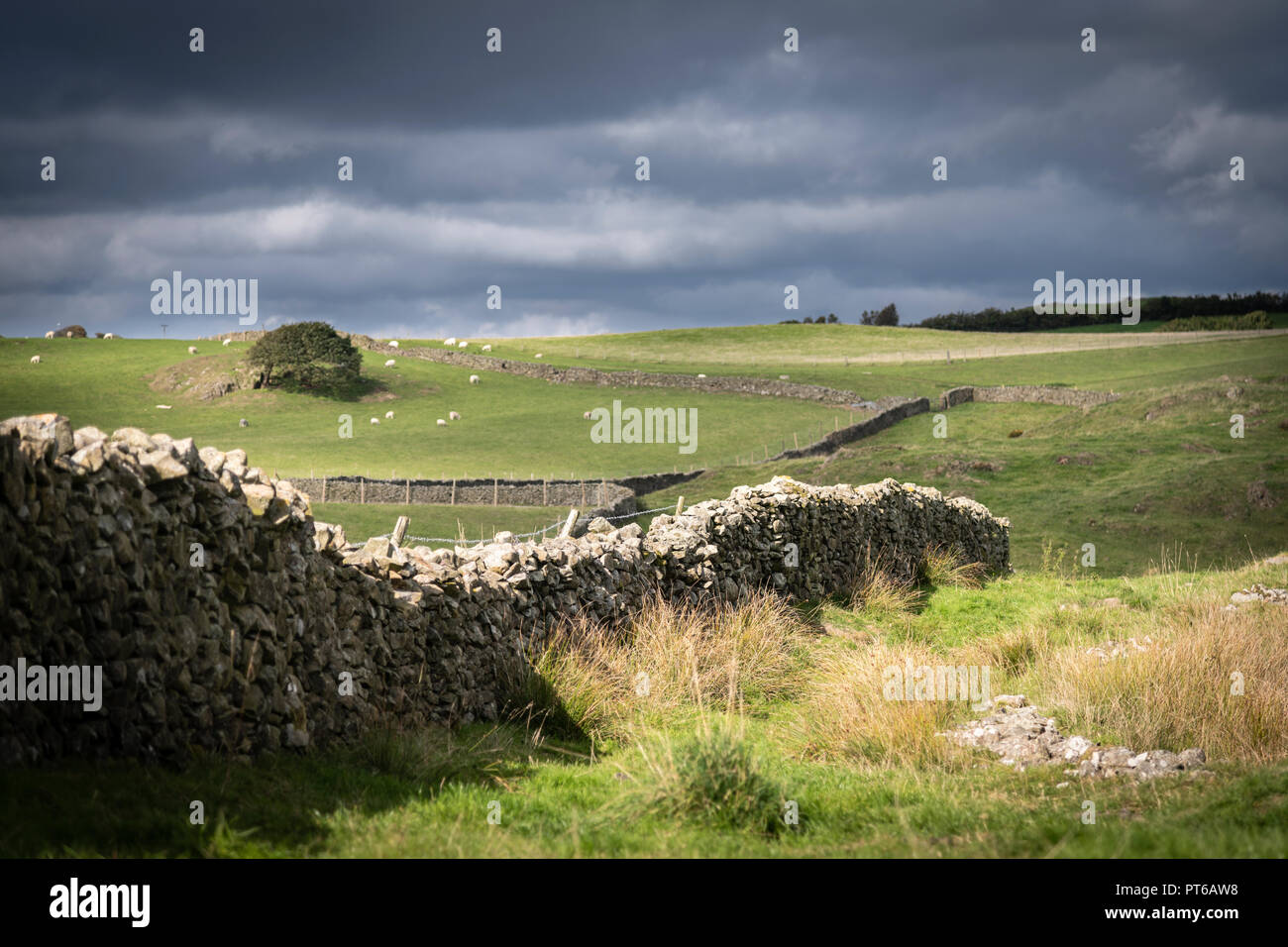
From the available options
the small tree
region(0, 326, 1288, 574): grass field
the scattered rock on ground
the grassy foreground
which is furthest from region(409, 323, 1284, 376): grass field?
the scattered rock on ground

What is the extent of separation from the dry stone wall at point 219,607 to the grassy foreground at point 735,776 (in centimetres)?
27

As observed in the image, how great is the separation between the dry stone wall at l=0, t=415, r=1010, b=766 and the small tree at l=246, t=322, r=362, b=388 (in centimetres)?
5949

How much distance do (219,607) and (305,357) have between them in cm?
6342

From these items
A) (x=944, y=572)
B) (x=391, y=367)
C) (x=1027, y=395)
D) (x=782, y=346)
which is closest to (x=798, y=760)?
(x=944, y=572)

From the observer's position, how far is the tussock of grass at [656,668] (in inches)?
336

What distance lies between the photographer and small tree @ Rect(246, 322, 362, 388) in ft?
215

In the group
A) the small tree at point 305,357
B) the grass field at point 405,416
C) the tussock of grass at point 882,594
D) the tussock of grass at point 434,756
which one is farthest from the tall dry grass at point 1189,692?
the small tree at point 305,357

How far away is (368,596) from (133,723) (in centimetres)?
241

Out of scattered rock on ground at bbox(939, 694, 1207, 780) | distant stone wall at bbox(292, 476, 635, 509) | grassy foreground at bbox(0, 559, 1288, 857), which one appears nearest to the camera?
grassy foreground at bbox(0, 559, 1288, 857)

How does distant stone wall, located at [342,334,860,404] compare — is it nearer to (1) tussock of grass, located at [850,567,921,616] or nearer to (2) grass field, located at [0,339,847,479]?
(2) grass field, located at [0,339,847,479]
